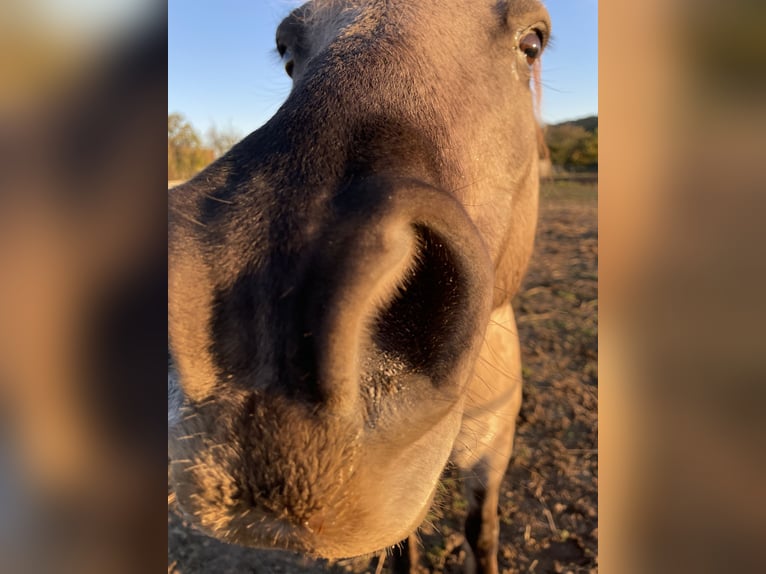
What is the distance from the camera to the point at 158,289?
532 millimetres

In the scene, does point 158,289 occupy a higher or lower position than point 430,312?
higher

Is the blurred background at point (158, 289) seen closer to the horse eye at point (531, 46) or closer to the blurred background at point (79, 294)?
the blurred background at point (79, 294)

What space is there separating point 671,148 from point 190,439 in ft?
2.35

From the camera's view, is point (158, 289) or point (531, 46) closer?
point (158, 289)

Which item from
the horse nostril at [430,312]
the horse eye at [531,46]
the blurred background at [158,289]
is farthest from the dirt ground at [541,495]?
the blurred background at [158,289]

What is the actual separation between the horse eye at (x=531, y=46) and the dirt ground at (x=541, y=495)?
530 millimetres

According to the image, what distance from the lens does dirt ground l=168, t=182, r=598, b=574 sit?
2659mm

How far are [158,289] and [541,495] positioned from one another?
3.06 meters

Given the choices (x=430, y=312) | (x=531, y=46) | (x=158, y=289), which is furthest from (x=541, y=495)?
(x=158, y=289)

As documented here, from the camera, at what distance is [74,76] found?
0.49 m

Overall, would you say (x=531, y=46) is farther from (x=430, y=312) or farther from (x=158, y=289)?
A: (x=158, y=289)

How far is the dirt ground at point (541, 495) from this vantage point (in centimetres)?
266

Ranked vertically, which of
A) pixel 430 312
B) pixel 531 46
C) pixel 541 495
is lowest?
pixel 541 495

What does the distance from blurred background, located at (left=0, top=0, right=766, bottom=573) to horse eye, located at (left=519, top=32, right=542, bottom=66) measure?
108 centimetres
